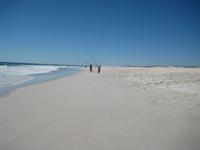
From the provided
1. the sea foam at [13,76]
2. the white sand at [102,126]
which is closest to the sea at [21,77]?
the sea foam at [13,76]

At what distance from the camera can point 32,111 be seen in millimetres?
5309

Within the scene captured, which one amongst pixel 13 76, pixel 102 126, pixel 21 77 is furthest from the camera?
pixel 13 76

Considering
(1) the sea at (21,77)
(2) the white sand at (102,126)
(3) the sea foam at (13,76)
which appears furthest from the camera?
(3) the sea foam at (13,76)

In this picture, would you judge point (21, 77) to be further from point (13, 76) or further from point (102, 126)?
point (102, 126)

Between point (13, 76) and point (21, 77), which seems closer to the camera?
point (21, 77)

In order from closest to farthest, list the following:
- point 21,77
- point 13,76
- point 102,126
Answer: point 102,126, point 21,77, point 13,76

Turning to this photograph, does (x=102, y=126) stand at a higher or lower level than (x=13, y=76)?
higher

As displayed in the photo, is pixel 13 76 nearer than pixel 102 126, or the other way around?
pixel 102 126

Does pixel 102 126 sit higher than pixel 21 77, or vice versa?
pixel 102 126

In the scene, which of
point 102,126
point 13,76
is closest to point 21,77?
point 13,76

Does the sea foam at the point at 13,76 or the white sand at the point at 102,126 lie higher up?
the white sand at the point at 102,126

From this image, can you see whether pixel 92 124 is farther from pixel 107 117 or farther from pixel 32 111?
pixel 32 111

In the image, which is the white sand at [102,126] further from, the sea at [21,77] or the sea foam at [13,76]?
the sea foam at [13,76]

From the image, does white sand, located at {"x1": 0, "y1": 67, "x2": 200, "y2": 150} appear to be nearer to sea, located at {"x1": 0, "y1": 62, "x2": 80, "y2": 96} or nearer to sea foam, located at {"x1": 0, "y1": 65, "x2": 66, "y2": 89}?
sea, located at {"x1": 0, "y1": 62, "x2": 80, "y2": 96}
